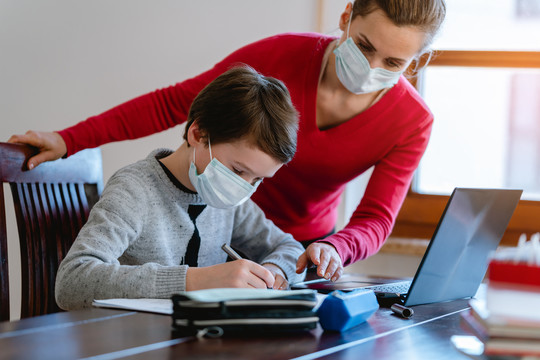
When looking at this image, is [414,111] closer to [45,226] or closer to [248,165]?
[248,165]

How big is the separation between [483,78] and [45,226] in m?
1.67

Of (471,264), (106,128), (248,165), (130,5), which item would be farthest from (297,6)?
(471,264)

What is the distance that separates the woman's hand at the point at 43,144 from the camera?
1310 millimetres

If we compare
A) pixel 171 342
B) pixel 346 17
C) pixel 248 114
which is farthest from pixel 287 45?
pixel 171 342

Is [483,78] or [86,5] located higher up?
[86,5]

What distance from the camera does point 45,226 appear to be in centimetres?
138

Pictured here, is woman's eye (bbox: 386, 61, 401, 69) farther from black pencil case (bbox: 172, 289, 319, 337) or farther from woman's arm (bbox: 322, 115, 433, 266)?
black pencil case (bbox: 172, 289, 319, 337)

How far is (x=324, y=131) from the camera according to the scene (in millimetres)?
1578

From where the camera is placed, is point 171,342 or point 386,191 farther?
point 386,191

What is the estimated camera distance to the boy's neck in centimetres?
132

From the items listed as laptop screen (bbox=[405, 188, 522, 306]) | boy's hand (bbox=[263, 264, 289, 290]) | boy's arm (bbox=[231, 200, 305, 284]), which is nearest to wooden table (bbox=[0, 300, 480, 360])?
laptop screen (bbox=[405, 188, 522, 306])

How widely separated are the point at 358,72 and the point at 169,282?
72 cm

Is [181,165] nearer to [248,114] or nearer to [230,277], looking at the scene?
[248,114]

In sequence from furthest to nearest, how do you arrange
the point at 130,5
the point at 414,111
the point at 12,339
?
the point at 130,5, the point at 414,111, the point at 12,339
